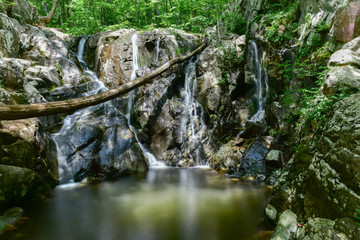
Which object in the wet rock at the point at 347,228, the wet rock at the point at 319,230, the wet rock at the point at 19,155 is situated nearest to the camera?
the wet rock at the point at 347,228

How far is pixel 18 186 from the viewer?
14.6ft

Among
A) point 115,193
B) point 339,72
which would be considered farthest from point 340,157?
point 115,193

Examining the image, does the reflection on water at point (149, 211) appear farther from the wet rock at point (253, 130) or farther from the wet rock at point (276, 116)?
the wet rock at point (276, 116)

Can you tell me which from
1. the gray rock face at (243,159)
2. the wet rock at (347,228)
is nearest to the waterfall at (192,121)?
the gray rock face at (243,159)

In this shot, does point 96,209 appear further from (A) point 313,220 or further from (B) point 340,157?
(B) point 340,157

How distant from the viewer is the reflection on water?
369 cm

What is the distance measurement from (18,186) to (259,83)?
32.8ft

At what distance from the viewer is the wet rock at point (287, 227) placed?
108 inches

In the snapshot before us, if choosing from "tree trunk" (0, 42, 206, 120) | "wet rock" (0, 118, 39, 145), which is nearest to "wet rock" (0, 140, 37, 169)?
"wet rock" (0, 118, 39, 145)

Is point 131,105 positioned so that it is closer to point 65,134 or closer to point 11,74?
point 65,134

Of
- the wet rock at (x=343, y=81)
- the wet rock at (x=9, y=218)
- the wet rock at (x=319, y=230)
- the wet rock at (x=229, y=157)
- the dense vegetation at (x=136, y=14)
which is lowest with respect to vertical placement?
the wet rock at (x=229, y=157)

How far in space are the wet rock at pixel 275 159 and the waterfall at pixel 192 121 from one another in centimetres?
277

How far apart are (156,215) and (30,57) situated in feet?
32.6

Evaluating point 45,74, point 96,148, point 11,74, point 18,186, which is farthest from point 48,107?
point 45,74
